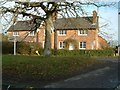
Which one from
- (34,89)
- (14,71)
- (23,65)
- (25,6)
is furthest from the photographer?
(25,6)

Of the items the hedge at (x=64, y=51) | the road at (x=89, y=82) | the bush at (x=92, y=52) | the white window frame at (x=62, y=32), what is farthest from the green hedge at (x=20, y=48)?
the road at (x=89, y=82)

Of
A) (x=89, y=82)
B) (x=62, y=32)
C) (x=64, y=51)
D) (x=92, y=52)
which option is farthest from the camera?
(x=62, y=32)

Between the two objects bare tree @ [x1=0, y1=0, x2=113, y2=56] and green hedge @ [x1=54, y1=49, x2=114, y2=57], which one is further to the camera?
green hedge @ [x1=54, y1=49, x2=114, y2=57]

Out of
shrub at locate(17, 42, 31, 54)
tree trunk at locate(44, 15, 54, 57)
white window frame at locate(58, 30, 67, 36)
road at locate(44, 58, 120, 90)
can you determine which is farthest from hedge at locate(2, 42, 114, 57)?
road at locate(44, 58, 120, 90)

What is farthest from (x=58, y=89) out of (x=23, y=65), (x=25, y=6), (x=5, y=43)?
(x=5, y=43)

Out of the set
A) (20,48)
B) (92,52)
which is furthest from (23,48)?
(92,52)

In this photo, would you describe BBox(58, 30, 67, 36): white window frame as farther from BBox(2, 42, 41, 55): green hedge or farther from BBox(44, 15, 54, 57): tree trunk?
BBox(44, 15, 54, 57): tree trunk

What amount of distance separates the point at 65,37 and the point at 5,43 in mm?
20915

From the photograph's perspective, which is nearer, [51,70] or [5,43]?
[51,70]

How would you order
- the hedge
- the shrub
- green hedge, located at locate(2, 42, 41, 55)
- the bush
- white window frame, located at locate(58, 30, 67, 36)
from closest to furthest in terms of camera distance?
green hedge, located at locate(2, 42, 41, 55) → the shrub → the hedge → the bush → white window frame, located at locate(58, 30, 67, 36)

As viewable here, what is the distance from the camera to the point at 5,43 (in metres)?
39.8

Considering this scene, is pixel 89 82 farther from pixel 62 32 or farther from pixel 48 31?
pixel 62 32

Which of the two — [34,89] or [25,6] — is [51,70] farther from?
[25,6]

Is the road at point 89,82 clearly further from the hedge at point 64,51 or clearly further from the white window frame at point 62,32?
the white window frame at point 62,32
